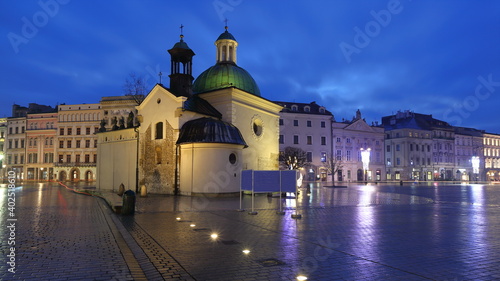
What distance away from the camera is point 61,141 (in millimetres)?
74375

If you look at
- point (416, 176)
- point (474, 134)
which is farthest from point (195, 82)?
point (474, 134)

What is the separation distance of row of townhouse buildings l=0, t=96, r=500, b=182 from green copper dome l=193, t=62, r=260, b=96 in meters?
32.3

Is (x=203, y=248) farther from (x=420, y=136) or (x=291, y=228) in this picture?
(x=420, y=136)

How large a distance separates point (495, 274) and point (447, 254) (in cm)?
150

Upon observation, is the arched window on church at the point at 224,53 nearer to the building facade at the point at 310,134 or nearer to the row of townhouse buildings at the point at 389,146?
the row of townhouse buildings at the point at 389,146

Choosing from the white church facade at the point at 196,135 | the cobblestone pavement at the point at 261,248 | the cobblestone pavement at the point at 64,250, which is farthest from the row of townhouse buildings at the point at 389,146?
the cobblestone pavement at the point at 64,250

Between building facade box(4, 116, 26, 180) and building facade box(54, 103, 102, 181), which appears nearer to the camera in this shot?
building facade box(54, 103, 102, 181)

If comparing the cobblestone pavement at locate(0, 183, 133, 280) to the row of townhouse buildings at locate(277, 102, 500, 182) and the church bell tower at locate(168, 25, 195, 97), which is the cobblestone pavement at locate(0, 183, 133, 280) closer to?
the church bell tower at locate(168, 25, 195, 97)

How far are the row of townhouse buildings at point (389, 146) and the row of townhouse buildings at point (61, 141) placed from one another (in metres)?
35.0

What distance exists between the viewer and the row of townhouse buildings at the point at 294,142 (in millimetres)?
70875

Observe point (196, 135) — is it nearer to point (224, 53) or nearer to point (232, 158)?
point (232, 158)

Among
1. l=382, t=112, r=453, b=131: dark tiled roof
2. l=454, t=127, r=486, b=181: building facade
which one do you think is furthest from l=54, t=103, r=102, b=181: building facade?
l=454, t=127, r=486, b=181: building facade

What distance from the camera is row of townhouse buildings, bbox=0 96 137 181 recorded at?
237 ft

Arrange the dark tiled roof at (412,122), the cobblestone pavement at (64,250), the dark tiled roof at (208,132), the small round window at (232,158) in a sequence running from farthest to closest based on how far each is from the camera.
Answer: the dark tiled roof at (412,122), the small round window at (232,158), the dark tiled roof at (208,132), the cobblestone pavement at (64,250)
